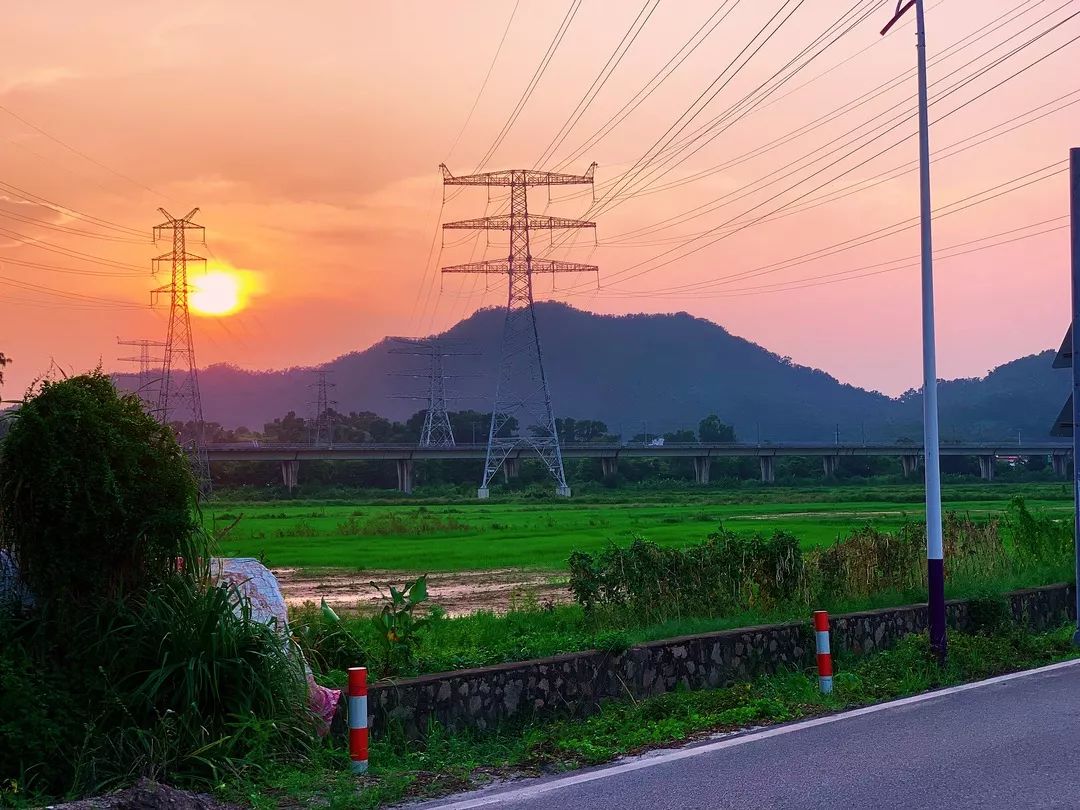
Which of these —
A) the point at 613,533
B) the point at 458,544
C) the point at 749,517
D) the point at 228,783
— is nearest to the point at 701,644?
the point at 228,783

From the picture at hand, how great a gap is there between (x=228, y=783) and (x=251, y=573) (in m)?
2.51

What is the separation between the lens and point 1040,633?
1452 cm

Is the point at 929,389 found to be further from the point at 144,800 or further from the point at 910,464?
the point at 910,464

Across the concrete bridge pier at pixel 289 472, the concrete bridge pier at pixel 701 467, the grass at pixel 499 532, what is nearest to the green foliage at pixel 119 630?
the grass at pixel 499 532

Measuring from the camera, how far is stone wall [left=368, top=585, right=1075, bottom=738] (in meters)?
8.88

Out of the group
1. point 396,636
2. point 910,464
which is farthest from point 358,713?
point 910,464

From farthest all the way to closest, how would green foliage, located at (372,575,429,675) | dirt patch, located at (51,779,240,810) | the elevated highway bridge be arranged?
the elevated highway bridge
green foliage, located at (372,575,429,675)
dirt patch, located at (51,779,240,810)

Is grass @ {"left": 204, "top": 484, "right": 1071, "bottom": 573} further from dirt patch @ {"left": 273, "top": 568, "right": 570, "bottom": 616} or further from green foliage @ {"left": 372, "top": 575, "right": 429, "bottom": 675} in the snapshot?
green foliage @ {"left": 372, "top": 575, "right": 429, "bottom": 675}

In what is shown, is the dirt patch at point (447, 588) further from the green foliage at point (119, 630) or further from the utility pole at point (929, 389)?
the green foliage at point (119, 630)

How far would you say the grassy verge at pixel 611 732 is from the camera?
7.23 metres

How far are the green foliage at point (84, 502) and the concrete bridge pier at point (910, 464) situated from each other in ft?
397

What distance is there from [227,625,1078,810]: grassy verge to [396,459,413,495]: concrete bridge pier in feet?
313

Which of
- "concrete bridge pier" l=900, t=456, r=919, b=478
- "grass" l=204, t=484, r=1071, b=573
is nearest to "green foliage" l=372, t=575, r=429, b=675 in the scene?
"grass" l=204, t=484, r=1071, b=573

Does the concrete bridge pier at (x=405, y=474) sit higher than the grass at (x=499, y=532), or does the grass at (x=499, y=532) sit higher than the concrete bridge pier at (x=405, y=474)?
the concrete bridge pier at (x=405, y=474)
